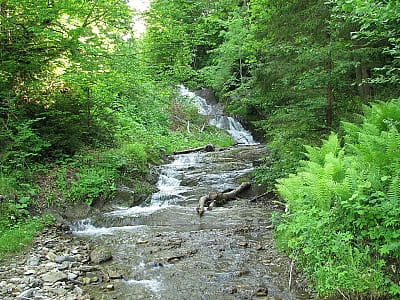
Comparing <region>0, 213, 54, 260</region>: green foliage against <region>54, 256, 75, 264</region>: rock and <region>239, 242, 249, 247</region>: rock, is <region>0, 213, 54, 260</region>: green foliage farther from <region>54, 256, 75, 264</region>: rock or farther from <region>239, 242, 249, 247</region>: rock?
<region>239, 242, 249, 247</region>: rock

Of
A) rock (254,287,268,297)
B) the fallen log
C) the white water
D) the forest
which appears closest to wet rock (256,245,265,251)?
the forest

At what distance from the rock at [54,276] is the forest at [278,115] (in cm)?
135

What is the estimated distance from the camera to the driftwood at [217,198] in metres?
9.23

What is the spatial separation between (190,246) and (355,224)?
3546 millimetres

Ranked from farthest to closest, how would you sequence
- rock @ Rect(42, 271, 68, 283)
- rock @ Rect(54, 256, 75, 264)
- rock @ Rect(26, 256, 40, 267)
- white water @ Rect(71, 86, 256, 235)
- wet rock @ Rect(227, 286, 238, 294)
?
1. white water @ Rect(71, 86, 256, 235)
2. rock @ Rect(54, 256, 75, 264)
3. rock @ Rect(26, 256, 40, 267)
4. rock @ Rect(42, 271, 68, 283)
5. wet rock @ Rect(227, 286, 238, 294)

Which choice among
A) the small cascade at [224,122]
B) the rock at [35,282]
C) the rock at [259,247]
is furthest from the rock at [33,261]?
the small cascade at [224,122]

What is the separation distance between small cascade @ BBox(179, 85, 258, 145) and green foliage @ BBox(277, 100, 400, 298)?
59.9 feet

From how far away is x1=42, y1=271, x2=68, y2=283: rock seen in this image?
530 centimetres

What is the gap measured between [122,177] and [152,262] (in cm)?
507

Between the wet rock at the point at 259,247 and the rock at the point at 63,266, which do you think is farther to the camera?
the wet rock at the point at 259,247

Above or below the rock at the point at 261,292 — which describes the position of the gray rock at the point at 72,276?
above

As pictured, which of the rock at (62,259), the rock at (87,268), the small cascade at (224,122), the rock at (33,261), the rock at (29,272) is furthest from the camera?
the small cascade at (224,122)

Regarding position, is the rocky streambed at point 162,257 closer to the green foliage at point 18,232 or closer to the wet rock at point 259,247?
the wet rock at point 259,247

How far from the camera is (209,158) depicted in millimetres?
14992
